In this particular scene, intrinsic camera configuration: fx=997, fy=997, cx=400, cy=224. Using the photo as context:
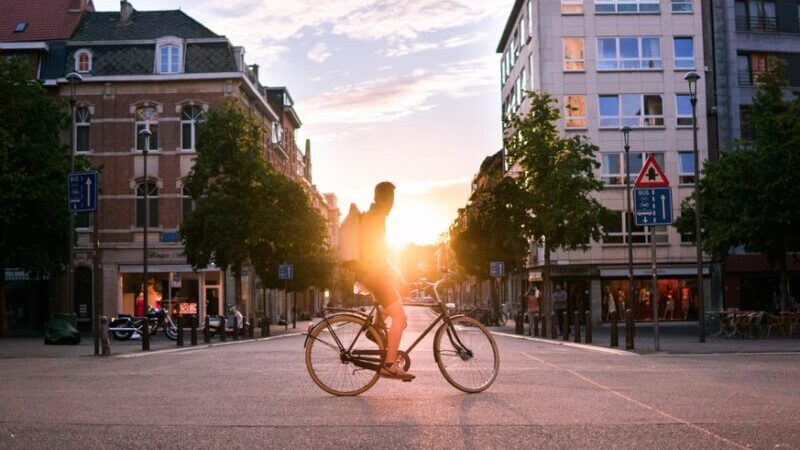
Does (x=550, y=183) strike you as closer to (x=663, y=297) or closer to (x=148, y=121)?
(x=663, y=297)

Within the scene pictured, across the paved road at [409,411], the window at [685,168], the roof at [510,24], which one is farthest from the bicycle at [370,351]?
the roof at [510,24]

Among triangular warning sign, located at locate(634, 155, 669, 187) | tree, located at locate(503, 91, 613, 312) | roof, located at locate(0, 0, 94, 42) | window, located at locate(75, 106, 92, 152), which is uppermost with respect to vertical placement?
roof, located at locate(0, 0, 94, 42)

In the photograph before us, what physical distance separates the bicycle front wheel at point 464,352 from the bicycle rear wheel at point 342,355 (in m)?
0.60

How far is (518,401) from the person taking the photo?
8789 millimetres

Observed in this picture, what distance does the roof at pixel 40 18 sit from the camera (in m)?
54.9

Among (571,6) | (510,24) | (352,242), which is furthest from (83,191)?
(510,24)

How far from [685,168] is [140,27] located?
31335 millimetres

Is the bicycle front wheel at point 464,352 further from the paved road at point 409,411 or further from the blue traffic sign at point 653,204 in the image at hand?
the blue traffic sign at point 653,204

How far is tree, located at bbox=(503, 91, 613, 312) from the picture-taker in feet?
120

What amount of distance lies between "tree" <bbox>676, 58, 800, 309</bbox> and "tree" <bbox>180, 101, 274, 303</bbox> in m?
17.6

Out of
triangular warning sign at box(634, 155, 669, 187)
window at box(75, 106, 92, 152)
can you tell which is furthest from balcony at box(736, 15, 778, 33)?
triangular warning sign at box(634, 155, 669, 187)

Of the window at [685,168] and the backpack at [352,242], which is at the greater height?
the window at [685,168]

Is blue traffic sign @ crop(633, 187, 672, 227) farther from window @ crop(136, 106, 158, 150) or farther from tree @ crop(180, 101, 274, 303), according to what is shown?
window @ crop(136, 106, 158, 150)

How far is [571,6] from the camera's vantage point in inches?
2180
